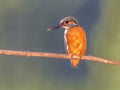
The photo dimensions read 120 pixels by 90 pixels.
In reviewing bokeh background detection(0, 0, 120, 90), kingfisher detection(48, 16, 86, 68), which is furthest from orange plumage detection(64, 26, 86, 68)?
bokeh background detection(0, 0, 120, 90)

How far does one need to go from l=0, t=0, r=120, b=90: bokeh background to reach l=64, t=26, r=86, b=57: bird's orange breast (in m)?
5.09

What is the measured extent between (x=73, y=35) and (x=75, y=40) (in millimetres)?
26

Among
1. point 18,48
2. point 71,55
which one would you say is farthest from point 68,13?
point 71,55

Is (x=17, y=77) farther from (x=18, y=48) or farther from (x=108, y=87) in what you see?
(x=108, y=87)

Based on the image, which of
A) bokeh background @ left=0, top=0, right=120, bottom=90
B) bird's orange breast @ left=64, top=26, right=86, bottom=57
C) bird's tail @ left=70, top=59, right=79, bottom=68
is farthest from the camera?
bokeh background @ left=0, top=0, right=120, bottom=90

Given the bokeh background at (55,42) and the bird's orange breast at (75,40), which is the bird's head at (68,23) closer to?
the bird's orange breast at (75,40)

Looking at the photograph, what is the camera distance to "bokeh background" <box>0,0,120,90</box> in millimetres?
8141

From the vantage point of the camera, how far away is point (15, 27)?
9.29 meters

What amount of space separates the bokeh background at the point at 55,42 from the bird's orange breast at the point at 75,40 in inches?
200

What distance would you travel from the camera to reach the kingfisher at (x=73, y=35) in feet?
7.27

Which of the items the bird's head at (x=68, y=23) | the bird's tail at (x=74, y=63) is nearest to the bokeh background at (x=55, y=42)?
the bird's tail at (x=74, y=63)

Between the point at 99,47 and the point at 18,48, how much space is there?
131 centimetres

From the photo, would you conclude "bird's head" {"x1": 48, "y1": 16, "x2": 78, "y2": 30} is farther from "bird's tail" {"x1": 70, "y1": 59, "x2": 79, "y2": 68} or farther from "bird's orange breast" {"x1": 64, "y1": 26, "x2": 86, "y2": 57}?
"bird's tail" {"x1": 70, "y1": 59, "x2": 79, "y2": 68}

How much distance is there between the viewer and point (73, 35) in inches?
88.7
